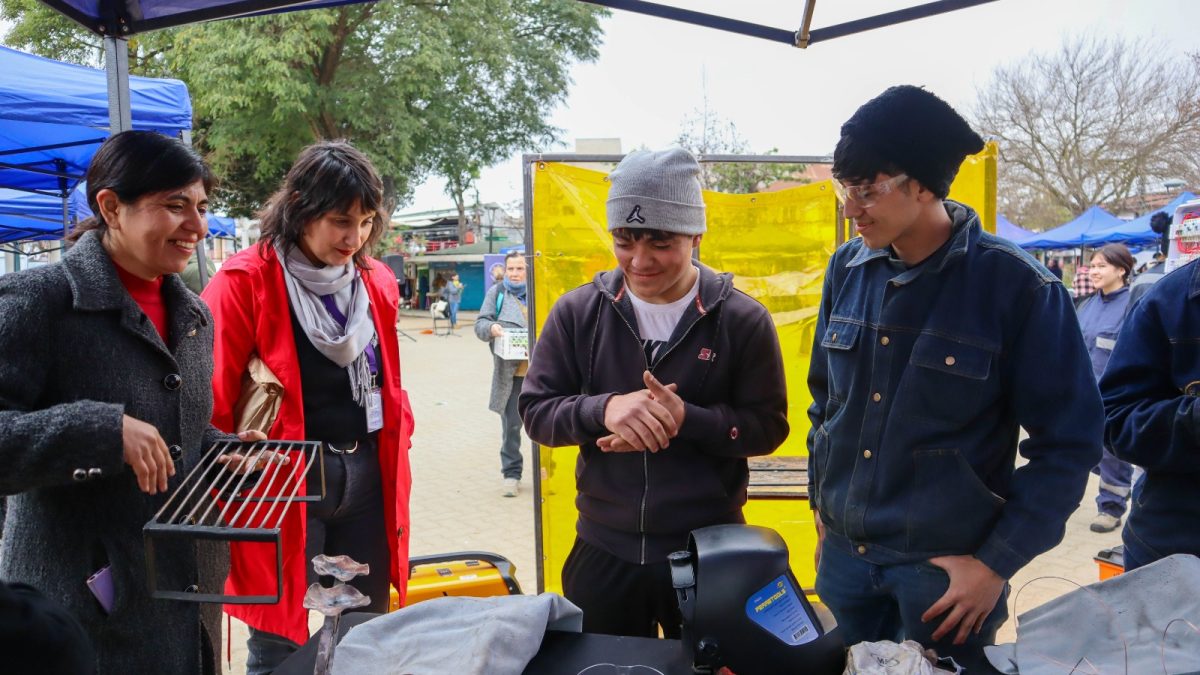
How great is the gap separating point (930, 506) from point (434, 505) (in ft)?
15.4

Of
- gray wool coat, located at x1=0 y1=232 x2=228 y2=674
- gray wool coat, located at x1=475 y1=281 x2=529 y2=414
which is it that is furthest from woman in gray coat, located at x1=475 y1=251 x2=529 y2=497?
gray wool coat, located at x1=0 y1=232 x2=228 y2=674

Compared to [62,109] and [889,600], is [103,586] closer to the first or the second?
[889,600]

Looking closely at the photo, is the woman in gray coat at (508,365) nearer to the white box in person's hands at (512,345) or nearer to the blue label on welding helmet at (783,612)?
the white box in person's hands at (512,345)

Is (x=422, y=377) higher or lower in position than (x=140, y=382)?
lower

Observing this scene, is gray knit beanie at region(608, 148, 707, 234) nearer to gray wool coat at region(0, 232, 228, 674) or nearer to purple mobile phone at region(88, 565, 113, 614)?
gray wool coat at region(0, 232, 228, 674)

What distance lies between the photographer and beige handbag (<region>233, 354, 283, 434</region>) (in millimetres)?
2043

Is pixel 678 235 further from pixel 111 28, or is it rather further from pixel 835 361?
pixel 111 28

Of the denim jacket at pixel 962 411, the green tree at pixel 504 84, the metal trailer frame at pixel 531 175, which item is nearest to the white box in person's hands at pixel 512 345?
the metal trailer frame at pixel 531 175

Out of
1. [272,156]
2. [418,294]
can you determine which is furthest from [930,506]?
[418,294]

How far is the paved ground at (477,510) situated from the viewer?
4.14 m

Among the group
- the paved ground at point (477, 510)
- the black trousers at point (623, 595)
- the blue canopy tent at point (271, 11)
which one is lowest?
the paved ground at point (477, 510)

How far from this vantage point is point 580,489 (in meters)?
1.99

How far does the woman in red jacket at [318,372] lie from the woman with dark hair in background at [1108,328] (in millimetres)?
4770

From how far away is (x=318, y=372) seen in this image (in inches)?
85.0
